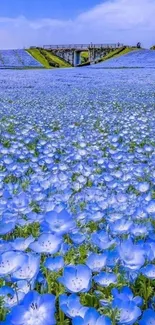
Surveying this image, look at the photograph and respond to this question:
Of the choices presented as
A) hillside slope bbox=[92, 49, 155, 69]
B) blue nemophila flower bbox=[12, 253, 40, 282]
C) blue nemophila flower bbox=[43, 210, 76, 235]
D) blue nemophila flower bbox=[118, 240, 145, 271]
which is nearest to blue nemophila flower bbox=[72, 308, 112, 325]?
blue nemophila flower bbox=[12, 253, 40, 282]

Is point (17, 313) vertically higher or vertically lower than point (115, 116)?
higher

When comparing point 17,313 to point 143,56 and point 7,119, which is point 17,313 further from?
point 143,56

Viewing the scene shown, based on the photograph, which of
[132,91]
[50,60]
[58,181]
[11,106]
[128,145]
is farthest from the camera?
→ [50,60]

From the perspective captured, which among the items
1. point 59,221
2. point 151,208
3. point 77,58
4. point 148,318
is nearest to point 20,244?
point 59,221

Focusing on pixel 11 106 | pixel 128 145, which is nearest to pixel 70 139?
pixel 128 145

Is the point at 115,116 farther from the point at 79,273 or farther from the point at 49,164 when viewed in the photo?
the point at 79,273

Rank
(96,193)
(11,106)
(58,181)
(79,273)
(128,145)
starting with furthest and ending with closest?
(11,106)
(128,145)
(58,181)
(96,193)
(79,273)

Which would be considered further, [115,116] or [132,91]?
[132,91]
